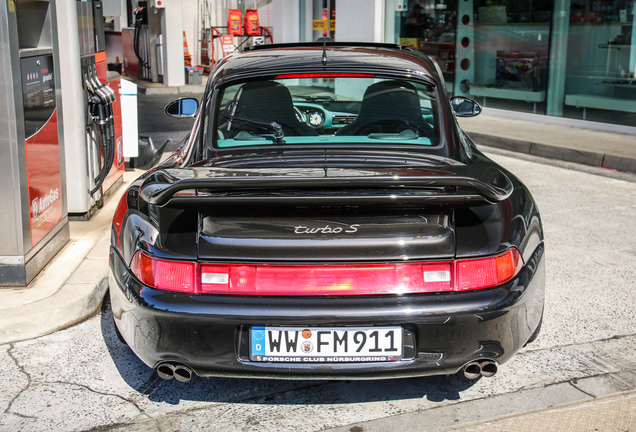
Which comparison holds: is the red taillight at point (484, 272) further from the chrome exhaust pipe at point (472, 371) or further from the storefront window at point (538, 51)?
the storefront window at point (538, 51)

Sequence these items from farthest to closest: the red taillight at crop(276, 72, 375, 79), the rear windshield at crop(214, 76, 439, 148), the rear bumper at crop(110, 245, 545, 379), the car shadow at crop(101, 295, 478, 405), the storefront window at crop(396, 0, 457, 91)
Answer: the storefront window at crop(396, 0, 457, 91) < the red taillight at crop(276, 72, 375, 79) < the rear windshield at crop(214, 76, 439, 148) < the car shadow at crop(101, 295, 478, 405) < the rear bumper at crop(110, 245, 545, 379)

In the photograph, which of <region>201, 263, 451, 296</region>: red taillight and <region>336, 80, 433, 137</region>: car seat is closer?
<region>201, 263, 451, 296</region>: red taillight

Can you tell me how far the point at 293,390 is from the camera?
3.26 metres

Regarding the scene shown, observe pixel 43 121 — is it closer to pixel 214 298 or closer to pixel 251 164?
pixel 251 164

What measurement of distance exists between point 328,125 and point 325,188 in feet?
4.02

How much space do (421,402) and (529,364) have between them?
0.70 m

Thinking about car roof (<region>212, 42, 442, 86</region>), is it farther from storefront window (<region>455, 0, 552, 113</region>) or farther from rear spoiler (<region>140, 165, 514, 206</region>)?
storefront window (<region>455, 0, 552, 113</region>)

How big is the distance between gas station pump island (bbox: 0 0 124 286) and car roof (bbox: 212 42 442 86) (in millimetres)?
1319

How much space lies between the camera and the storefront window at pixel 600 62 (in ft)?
35.4

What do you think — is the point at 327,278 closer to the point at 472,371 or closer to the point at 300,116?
the point at 472,371

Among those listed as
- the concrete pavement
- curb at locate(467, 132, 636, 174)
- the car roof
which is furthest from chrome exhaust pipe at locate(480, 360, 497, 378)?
curb at locate(467, 132, 636, 174)

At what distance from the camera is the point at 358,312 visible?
8.73ft

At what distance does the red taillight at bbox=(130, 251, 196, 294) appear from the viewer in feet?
8.99

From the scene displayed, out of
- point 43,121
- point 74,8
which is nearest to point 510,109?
point 74,8
